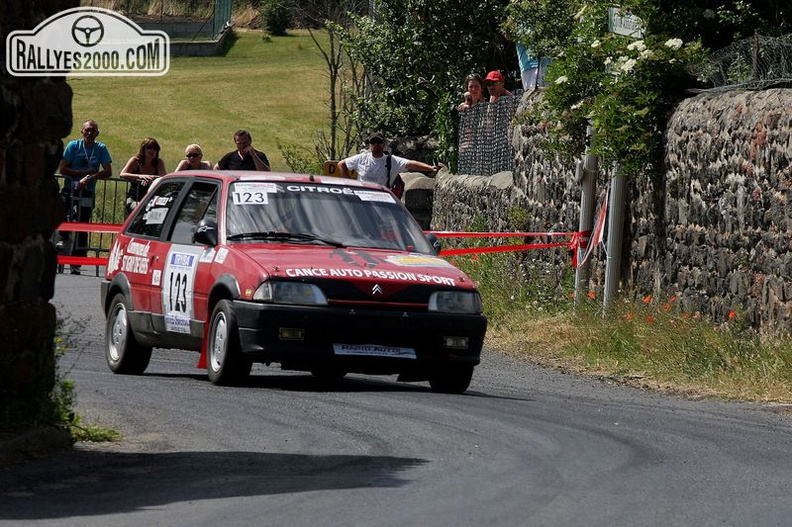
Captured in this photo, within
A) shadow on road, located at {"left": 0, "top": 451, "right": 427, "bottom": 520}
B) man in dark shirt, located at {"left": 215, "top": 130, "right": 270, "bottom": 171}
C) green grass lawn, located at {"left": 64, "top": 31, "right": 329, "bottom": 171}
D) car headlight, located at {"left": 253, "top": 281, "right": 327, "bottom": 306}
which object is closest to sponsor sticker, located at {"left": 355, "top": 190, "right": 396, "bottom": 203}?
car headlight, located at {"left": 253, "top": 281, "right": 327, "bottom": 306}

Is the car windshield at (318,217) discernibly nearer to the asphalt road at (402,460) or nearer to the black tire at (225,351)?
the black tire at (225,351)

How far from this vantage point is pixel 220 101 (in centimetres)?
7019

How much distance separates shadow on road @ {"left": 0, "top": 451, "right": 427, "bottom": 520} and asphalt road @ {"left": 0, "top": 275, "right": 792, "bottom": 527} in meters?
0.01

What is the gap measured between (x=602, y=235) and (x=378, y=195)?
440 centimetres

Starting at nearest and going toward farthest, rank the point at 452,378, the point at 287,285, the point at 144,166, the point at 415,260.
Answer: the point at 287,285
the point at 452,378
the point at 415,260
the point at 144,166

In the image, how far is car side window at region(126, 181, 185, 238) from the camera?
1340cm

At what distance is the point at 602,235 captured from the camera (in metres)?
17.0

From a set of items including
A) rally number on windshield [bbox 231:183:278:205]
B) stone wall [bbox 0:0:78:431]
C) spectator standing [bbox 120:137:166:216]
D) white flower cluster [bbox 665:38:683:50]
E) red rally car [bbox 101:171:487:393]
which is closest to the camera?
stone wall [bbox 0:0:78:431]

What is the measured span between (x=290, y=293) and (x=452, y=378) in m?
1.48

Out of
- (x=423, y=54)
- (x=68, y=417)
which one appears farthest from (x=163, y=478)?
(x=423, y=54)

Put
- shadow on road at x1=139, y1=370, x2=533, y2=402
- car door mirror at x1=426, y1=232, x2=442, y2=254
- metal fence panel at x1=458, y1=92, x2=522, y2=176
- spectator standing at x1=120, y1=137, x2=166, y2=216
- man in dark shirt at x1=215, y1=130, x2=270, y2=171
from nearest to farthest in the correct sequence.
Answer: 1. shadow on road at x1=139, y1=370, x2=533, y2=402
2. car door mirror at x1=426, y1=232, x2=442, y2=254
3. man in dark shirt at x1=215, y1=130, x2=270, y2=171
4. spectator standing at x1=120, y1=137, x2=166, y2=216
5. metal fence panel at x1=458, y1=92, x2=522, y2=176

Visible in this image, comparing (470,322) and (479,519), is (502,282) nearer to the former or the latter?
(470,322)

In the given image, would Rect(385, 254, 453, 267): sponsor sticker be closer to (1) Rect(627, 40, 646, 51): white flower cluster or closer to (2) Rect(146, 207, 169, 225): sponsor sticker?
(2) Rect(146, 207, 169, 225): sponsor sticker

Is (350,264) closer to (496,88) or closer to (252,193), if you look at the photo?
(252,193)
